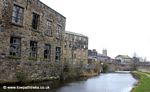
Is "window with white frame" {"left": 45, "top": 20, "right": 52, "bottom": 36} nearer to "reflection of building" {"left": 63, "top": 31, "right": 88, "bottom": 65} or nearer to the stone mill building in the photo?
the stone mill building

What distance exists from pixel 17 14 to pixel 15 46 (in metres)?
3.07

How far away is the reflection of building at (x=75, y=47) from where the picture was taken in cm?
6743

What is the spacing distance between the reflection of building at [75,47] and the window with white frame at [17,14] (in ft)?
139

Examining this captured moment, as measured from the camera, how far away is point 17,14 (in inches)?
884

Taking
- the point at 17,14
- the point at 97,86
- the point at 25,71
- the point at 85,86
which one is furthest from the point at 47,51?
the point at 97,86

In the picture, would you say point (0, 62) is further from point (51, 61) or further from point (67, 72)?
point (67, 72)

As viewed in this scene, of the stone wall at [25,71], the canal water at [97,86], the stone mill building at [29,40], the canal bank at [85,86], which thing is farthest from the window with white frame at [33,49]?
the canal water at [97,86]

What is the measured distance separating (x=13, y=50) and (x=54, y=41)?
8303 mm

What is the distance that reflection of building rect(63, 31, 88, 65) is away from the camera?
67.4 meters

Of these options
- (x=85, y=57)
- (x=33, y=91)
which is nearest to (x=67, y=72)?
(x=33, y=91)

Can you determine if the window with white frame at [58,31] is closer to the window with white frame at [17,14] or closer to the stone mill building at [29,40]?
the stone mill building at [29,40]

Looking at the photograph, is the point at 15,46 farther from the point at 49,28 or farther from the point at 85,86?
the point at 85,86

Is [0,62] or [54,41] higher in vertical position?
[54,41]

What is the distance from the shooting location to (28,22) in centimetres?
2402
